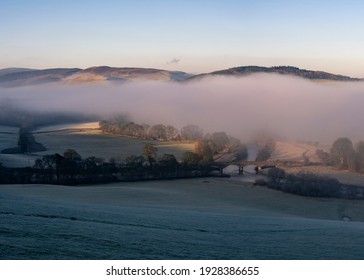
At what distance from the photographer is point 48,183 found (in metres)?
31.7

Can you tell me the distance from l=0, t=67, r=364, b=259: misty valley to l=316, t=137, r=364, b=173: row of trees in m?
0.13

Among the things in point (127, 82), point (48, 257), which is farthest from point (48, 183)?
point (127, 82)

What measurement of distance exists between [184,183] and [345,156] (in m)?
13.7

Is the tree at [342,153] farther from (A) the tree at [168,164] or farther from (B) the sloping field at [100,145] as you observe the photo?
(B) the sloping field at [100,145]

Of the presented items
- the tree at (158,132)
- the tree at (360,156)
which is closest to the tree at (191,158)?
the tree at (360,156)

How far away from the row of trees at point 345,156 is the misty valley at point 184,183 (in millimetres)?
130

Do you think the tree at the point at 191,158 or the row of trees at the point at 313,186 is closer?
the row of trees at the point at 313,186

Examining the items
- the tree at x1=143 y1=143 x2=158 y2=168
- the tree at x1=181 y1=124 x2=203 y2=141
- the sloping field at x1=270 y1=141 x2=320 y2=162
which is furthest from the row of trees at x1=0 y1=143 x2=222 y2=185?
the tree at x1=181 y1=124 x2=203 y2=141

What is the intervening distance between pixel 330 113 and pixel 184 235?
71.6 m

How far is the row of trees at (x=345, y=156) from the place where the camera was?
36.1 m

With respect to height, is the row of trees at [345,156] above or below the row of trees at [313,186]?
above

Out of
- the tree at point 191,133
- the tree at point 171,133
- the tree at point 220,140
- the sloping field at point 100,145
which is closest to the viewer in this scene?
the tree at point 220,140

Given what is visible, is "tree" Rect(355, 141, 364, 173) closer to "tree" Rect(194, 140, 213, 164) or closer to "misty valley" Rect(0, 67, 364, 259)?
"misty valley" Rect(0, 67, 364, 259)

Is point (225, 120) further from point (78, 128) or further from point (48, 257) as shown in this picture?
point (48, 257)
